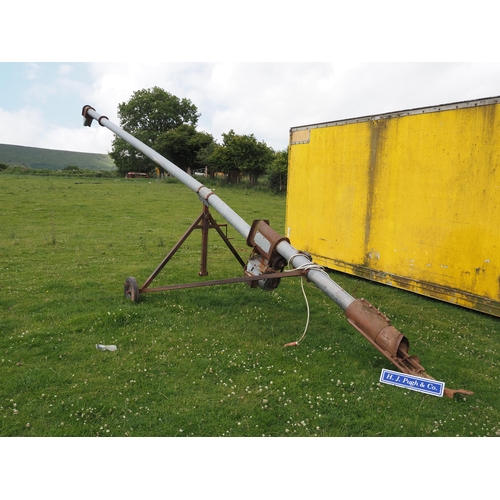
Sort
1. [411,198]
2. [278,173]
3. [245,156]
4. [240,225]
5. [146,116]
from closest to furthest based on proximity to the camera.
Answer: [240,225], [411,198], [278,173], [245,156], [146,116]

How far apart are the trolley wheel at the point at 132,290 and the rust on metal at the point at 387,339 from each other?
3861 mm

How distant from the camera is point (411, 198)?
756 cm

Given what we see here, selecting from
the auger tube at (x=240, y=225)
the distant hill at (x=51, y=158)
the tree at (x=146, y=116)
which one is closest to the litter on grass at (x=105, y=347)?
the auger tube at (x=240, y=225)

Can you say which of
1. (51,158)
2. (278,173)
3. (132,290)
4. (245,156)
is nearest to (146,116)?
(245,156)

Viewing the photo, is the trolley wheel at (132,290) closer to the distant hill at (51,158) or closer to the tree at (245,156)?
the tree at (245,156)

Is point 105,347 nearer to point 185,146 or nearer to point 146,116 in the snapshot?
point 185,146

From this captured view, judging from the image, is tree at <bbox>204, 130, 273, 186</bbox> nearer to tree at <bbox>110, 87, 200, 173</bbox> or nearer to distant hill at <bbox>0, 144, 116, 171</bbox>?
tree at <bbox>110, 87, 200, 173</bbox>

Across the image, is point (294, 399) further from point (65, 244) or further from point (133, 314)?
point (65, 244)

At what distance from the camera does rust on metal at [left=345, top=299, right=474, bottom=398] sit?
4258 millimetres

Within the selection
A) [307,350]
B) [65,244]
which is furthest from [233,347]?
[65,244]

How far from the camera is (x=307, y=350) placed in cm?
544

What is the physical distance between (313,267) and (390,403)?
189 cm

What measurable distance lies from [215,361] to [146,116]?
6139 centimetres

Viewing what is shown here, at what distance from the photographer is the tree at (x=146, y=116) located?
56.9 metres
